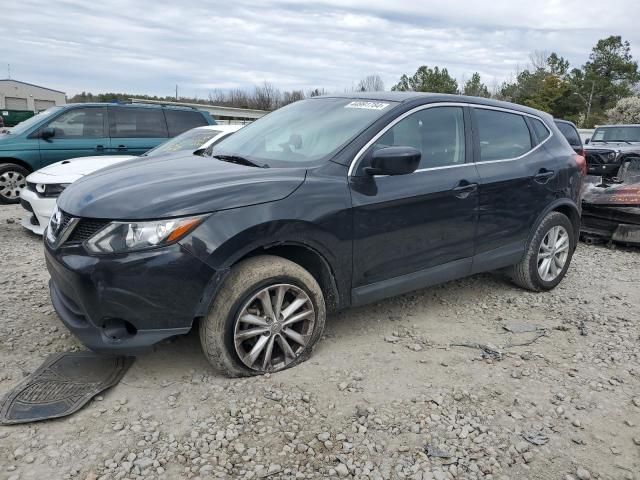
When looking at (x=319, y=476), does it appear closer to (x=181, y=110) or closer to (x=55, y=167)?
(x=55, y=167)

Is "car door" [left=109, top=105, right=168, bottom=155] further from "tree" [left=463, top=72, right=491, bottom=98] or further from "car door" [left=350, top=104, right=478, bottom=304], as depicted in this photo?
"tree" [left=463, top=72, right=491, bottom=98]

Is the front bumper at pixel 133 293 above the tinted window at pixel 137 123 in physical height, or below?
A: below

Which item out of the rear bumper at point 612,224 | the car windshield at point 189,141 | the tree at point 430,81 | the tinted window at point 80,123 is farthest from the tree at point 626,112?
the tinted window at point 80,123

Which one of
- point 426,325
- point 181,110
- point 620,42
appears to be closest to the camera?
point 426,325

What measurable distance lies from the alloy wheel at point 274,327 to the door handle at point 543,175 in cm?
246

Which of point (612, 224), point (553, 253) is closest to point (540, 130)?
point (553, 253)

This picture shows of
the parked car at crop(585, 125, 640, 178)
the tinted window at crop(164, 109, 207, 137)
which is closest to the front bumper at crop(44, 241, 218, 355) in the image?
the tinted window at crop(164, 109, 207, 137)

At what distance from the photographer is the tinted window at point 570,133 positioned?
29.4 ft

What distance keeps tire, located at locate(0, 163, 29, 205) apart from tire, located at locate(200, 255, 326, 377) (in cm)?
694

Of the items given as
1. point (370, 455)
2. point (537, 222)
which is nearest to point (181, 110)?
point (537, 222)

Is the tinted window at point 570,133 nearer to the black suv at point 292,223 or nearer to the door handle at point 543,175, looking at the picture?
the door handle at point 543,175

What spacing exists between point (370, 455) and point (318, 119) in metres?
2.35

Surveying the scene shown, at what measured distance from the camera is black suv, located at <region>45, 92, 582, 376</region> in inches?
106

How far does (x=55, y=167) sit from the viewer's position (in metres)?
6.32
